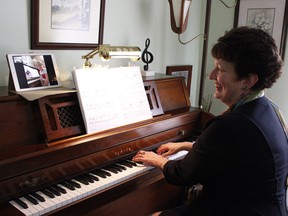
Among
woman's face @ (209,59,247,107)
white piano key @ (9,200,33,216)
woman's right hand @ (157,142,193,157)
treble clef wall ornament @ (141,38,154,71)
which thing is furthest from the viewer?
treble clef wall ornament @ (141,38,154,71)

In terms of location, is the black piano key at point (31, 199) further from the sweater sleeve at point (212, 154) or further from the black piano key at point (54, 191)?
the sweater sleeve at point (212, 154)

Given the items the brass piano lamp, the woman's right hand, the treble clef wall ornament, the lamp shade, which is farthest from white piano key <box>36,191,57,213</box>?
the lamp shade

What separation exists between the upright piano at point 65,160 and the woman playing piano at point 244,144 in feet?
1.12

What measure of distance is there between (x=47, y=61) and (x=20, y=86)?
21 cm

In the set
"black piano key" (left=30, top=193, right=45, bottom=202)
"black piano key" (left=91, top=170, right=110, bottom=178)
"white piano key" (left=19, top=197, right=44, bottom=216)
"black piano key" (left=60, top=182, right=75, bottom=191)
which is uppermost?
"black piano key" (left=91, top=170, right=110, bottom=178)

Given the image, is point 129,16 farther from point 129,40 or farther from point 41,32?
point 41,32

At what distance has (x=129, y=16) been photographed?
2.22m

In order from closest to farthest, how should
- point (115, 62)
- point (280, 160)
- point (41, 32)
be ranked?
point (280, 160) → point (41, 32) → point (115, 62)

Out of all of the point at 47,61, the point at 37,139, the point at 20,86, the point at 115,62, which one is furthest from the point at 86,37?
the point at 37,139

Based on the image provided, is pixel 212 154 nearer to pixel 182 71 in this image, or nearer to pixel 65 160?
pixel 65 160

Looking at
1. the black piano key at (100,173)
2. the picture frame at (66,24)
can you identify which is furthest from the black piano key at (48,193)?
the picture frame at (66,24)

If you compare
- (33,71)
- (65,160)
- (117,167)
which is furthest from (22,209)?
(33,71)

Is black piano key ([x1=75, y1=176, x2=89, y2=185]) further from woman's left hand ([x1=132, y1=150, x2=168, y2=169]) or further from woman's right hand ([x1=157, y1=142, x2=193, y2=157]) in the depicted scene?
woman's right hand ([x1=157, y1=142, x2=193, y2=157])

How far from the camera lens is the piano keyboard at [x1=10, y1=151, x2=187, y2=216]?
112 centimetres
